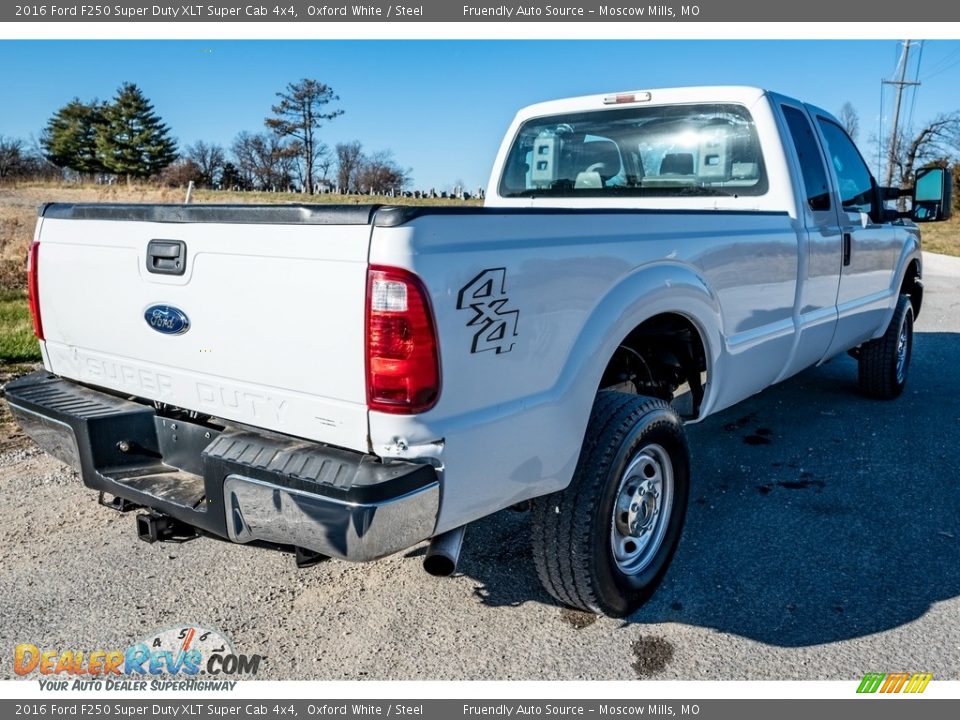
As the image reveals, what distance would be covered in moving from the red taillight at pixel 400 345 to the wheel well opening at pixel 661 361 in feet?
4.05

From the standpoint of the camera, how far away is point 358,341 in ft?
6.76

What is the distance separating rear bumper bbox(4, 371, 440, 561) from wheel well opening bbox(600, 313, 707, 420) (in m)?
1.30

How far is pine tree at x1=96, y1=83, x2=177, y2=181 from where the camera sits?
8350cm

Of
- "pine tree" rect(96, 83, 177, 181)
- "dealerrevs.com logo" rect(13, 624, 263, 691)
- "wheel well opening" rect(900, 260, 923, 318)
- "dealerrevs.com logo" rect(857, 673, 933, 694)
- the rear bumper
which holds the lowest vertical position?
"dealerrevs.com logo" rect(857, 673, 933, 694)

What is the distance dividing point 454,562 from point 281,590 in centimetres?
105

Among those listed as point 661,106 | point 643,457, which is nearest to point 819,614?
point 643,457

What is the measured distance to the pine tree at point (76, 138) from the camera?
8612 centimetres

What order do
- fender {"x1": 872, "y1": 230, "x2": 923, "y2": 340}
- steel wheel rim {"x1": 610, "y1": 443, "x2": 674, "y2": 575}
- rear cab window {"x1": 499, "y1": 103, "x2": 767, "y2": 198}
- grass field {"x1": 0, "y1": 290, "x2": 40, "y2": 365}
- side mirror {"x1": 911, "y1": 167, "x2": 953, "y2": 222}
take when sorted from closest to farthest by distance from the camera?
steel wheel rim {"x1": 610, "y1": 443, "x2": 674, "y2": 575}
rear cab window {"x1": 499, "y1": 103, "x2": 767, "y2": 198}
side mirror {"x1": 911, "y1": 167, "x2": 953, "y2": 222}
fender {"x1": 872, "y1": 230, "x2": 923, "y2": 340}
grass field {"x1": 0, "y1": 290, "x2": 40, "y2": 365}

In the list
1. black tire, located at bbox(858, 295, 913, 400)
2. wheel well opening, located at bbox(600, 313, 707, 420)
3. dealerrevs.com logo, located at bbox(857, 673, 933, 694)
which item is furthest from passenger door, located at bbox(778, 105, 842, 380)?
dealerrevs.com logo, located at bbox(857, 673, 933, 694)

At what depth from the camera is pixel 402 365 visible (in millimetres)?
2039

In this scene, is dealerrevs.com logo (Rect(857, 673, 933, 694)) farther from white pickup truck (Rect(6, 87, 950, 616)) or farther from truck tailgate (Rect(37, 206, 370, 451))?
truck tailgate (Rect(37, 206, 370, 451))

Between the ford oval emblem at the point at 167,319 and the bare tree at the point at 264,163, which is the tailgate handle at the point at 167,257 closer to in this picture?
the ford oval emblem at the point at 167,319

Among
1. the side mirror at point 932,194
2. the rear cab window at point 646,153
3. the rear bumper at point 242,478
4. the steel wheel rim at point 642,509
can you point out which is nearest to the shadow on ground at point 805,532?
the steel wheel rim at point 642,509

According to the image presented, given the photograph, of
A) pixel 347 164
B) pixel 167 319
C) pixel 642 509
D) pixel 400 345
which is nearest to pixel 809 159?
pixel 642 509
